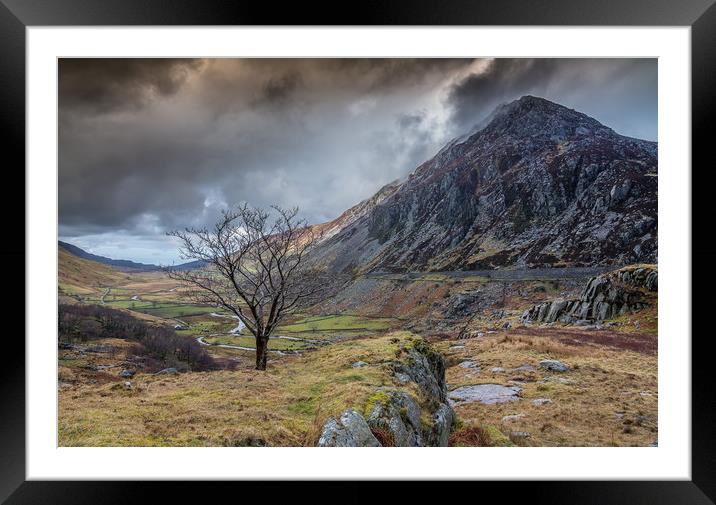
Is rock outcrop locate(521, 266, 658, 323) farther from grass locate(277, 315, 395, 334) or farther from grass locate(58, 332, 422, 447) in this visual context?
grass locate(58, 332, 422, 447)

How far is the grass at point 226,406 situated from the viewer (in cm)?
437

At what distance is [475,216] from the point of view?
45375 millimetres

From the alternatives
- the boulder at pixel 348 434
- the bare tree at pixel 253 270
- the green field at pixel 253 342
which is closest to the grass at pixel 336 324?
the green field at pixel 253 342

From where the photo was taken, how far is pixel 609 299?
17.1 metres

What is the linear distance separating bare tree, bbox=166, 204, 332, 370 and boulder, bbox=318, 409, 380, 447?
14.2 feet

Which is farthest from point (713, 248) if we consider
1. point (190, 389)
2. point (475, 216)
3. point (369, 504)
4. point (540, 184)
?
point (540, 184)

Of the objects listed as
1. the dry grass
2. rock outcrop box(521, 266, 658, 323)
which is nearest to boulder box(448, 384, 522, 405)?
the dry grass

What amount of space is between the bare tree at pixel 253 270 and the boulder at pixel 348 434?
14.2ft

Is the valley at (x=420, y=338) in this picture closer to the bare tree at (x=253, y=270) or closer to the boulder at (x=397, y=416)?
the boulder at (x=397, y=416)

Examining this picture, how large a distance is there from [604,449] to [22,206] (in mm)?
8111

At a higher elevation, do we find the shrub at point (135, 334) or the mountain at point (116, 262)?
the mountain at point (116, 262)

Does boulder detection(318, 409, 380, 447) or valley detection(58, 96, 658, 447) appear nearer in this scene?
boulder detection(318, 409, 380, 447)

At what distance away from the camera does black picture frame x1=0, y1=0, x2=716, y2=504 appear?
11.8 ft
